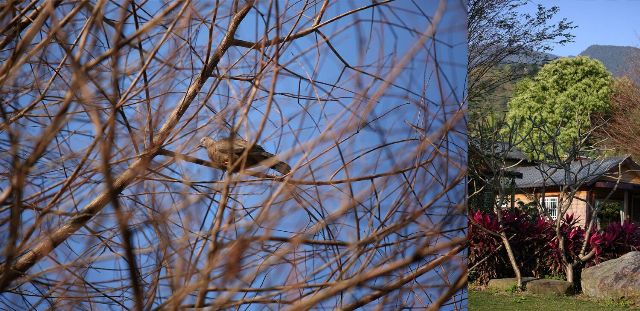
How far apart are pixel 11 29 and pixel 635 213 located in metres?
9.53

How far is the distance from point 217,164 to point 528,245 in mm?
3870

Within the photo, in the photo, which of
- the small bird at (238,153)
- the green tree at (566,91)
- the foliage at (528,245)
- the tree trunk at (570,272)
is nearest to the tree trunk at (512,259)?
the foliage at (528,245)

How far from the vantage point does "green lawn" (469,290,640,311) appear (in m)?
3.78

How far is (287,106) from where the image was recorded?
2.05 metres

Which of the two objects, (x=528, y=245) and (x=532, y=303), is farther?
(x=528, y=245)

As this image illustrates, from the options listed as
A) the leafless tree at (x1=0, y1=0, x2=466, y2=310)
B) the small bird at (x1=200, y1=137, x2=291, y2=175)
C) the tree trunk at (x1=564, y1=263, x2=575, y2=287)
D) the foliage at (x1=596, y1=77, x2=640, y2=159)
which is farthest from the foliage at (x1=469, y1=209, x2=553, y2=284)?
the foliage at (x1=596, y1=77, x2=640, y2=159)

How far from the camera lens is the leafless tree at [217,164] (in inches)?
29.1

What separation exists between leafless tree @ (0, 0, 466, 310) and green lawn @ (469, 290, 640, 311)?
6.68ft

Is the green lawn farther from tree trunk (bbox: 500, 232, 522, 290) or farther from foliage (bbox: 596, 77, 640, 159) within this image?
foliage (bbox: 596, 77, 640, 159)

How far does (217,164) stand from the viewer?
112cm

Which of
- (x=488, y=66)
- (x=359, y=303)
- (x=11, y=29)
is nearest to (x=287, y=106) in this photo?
(x=11, y=29)

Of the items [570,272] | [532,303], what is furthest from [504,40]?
[532,303]

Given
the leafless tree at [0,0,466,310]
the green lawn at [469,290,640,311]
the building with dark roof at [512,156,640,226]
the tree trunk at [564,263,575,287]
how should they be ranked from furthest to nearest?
the building with dark roof at [512,156,640,226]
the tree trunk at [564,263,575,287]
the green lawn at [469,290,640,311]
the leafless tree at [0,0,466,310]

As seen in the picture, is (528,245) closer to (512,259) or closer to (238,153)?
(512,259)
